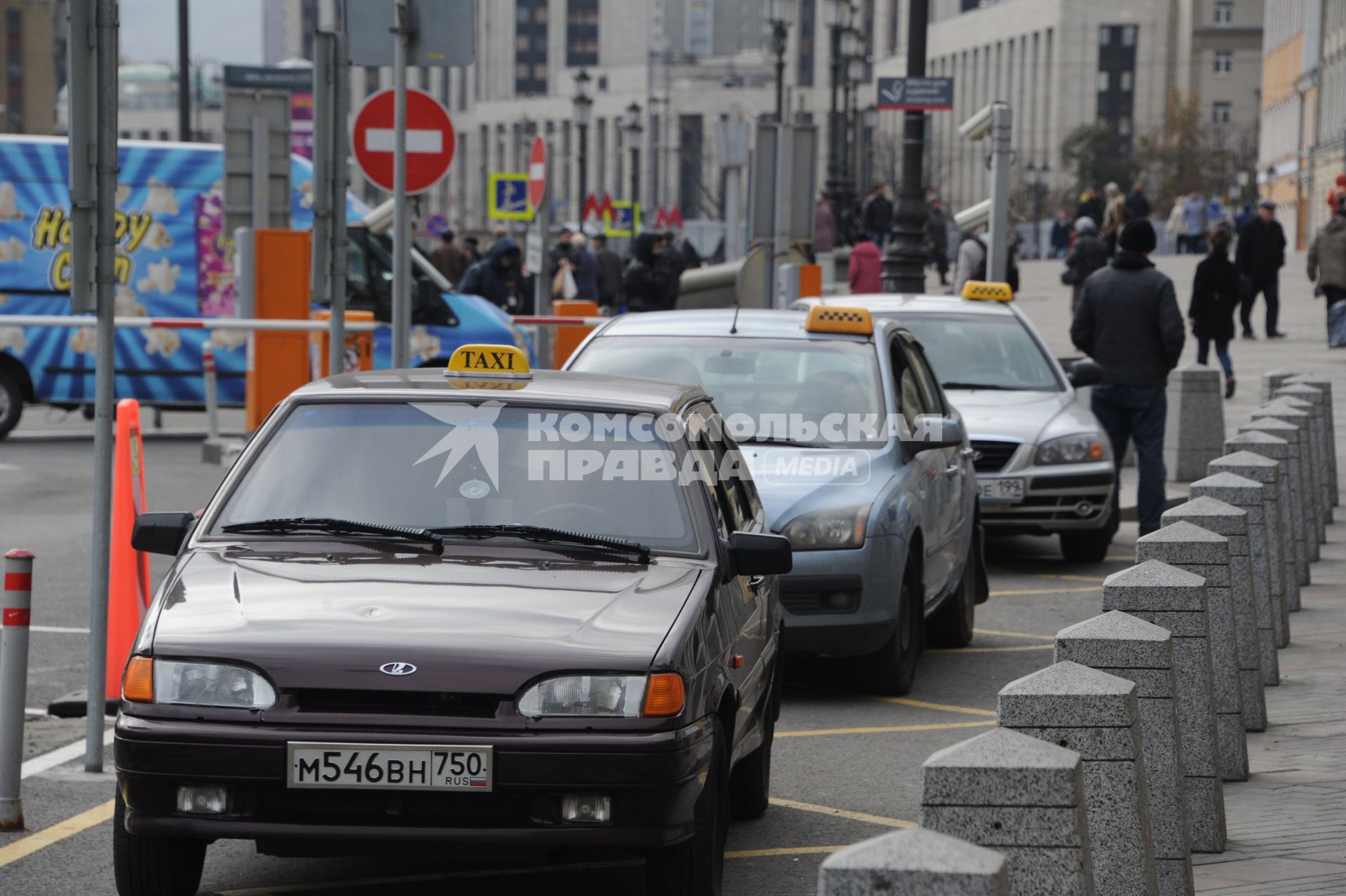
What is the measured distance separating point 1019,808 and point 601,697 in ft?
4.41

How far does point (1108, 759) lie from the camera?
4.60 m

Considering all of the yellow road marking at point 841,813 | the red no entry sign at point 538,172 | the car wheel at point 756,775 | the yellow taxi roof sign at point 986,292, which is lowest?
the yellow road marking at point 841,813

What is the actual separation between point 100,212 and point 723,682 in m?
2.82

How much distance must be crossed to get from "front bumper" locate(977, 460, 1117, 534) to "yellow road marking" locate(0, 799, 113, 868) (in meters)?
7.12

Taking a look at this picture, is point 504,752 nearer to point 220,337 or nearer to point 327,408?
point 327,408

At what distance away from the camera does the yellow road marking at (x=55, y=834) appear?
6035 millimetres

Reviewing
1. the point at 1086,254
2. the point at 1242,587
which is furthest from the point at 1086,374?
the point at 1086,254

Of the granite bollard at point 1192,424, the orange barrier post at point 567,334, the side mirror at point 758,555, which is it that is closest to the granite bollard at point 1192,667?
the side mirror at point 758,555

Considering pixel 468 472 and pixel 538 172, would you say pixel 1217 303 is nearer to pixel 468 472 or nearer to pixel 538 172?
pixel 538 172

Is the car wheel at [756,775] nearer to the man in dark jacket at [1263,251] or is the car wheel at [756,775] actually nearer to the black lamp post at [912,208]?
the black lamp post at [912,208]

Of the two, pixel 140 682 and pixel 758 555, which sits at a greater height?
pixel 758 555

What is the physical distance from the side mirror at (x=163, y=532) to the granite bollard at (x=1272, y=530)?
4.79 m

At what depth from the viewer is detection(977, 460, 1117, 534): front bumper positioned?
12648 mm

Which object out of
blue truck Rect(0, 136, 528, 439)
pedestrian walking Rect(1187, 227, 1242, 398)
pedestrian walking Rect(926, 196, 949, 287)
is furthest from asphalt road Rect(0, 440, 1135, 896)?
pedestrian walking Rect(926, 196, 949, 287)
